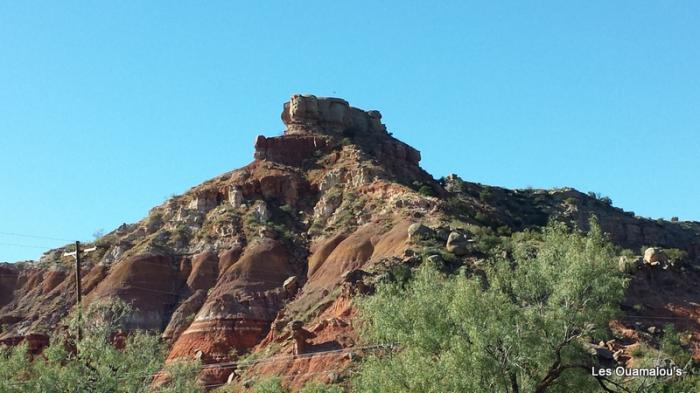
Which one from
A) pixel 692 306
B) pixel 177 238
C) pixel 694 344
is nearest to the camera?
pixel 694 344

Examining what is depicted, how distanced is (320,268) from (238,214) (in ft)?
38.6

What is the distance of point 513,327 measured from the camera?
29.9m

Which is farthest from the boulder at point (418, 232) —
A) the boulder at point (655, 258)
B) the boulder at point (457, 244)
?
the boulder at point (655, 258)

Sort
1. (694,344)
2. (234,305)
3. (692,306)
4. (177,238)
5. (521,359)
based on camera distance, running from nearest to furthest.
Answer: (521,359) → (694,344) → (692,306) → (234,305) → (177,238)

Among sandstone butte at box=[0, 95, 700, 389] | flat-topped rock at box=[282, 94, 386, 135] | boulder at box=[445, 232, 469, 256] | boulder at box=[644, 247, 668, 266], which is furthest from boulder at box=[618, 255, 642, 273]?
Answer: flat-topped rock at box=[282, 94, 386, 135]

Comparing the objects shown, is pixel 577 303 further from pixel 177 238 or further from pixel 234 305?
pixel 177 238

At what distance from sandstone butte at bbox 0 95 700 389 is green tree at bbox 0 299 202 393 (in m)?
14.4

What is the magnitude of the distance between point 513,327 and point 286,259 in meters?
43.0

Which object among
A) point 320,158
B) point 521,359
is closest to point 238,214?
point 320,158

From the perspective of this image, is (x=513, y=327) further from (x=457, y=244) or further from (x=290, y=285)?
(x=290, y=285)

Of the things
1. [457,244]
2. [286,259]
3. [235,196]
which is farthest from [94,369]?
[235,196]

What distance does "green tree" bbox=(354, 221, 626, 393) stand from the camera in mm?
29281

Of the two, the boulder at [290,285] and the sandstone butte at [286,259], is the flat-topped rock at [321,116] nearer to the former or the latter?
the sandstone butte at [286,259]

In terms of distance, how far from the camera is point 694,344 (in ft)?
172
